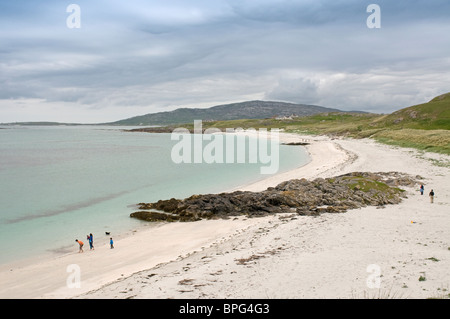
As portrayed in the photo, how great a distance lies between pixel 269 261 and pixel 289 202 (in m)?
11.6

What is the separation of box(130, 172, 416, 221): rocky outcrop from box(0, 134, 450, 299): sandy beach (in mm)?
1245

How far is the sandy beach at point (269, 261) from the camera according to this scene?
10797 mm

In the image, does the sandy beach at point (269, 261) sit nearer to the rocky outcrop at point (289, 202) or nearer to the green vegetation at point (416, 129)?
the rocky outcrop at point (289, 202)

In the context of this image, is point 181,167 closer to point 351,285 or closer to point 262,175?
point 262,175

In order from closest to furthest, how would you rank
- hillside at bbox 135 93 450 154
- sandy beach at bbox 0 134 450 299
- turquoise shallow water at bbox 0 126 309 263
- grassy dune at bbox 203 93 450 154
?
1. sandy beach at bbox 0 134 450 299
2. turquoise shallow water at bbox 0 126 309 263
3. grassy dune at bbox 203 93 450 154
4. hillside at bbox 135 93 450 154

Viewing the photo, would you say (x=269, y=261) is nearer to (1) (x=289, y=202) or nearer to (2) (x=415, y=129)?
(1) (x=289, y=202)

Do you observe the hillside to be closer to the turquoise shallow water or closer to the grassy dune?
the grassy dune

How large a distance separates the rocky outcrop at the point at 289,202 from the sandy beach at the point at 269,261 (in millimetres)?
1245

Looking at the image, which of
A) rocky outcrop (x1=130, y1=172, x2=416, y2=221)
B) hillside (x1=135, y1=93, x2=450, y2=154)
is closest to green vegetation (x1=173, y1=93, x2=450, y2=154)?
hillside (x1=135, y1=93, x2=450, y2=154)

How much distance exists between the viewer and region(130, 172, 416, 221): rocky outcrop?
23.9 metres

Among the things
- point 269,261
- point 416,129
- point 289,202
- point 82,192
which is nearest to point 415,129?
point 416,129

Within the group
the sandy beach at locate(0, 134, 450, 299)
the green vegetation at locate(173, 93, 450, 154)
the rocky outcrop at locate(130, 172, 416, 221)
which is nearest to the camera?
the sandy beach at locate(0, 134, 450, 299)

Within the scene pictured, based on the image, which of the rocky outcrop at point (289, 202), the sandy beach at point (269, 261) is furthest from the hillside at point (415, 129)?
the sandy beach at point (269, 261)
